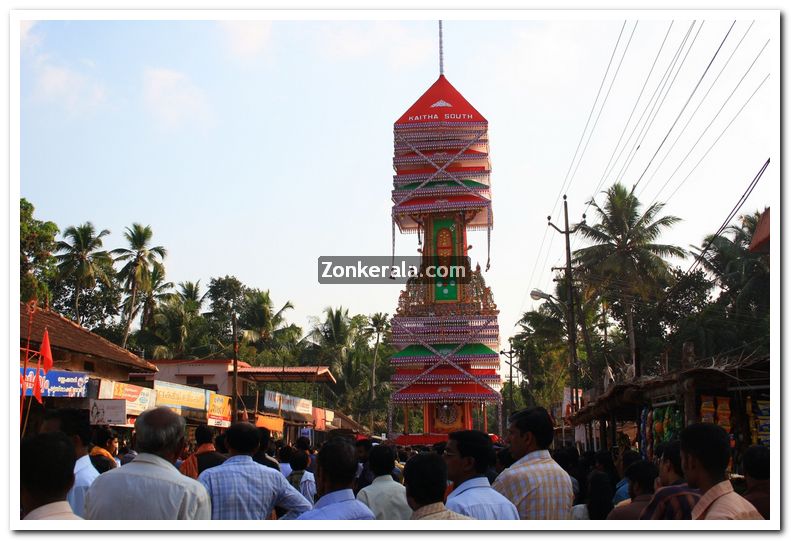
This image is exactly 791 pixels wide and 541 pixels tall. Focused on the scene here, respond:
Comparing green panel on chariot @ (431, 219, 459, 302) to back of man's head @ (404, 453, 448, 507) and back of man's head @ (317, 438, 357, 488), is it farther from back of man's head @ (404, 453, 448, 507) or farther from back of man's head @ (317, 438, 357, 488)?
back of man's head @ (404, 453, 448, 507)

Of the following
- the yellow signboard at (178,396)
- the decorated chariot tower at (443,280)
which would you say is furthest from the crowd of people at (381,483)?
the decorated chariot tower at (443,280)

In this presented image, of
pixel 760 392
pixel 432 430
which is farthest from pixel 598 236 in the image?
pixel 760 392

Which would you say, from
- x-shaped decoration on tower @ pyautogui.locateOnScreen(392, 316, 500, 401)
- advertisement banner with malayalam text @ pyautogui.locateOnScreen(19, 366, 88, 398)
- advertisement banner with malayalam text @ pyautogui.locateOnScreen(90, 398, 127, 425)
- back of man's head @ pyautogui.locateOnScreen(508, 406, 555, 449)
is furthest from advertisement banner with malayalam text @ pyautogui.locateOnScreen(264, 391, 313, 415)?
back of man's head @ pyautogui.locateOnScreen(508, 406, 555, 449)

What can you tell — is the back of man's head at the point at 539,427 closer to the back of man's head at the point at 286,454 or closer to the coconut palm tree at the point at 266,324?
the back of man's head at the point at 286,454

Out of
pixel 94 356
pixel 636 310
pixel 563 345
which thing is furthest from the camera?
pixel 563 345

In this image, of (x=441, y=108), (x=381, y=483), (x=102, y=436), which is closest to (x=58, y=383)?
(x=102, y=436)

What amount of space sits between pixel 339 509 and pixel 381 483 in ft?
5.16

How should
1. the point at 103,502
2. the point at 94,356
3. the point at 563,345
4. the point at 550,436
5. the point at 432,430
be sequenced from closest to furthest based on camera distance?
1. the point at 103,502
2. the point at 550,436
3. the point at 94,356
4. the point at 432,430
5. the point at 563,345

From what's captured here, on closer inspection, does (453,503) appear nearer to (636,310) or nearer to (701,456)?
(701,456)

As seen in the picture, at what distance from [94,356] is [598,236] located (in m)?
29.7

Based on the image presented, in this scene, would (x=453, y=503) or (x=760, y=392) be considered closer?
(x=453, y=503)

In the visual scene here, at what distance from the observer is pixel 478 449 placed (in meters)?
5.16

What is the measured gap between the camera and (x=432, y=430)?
4075 cm

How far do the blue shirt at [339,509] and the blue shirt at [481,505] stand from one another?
1.65ft
